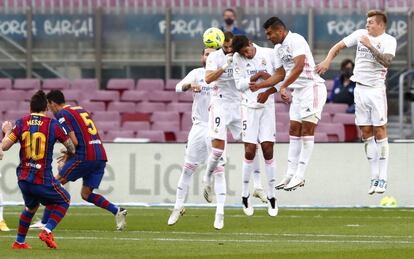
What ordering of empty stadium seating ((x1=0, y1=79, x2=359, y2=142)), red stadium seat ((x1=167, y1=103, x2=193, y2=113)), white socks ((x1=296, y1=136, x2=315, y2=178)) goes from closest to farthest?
white socks ((x1=296, y1=136, x2=315, y2=178))
empty stadium seating ((x1=0, y1=79, x2=359, y2=142))
red stadium seat ((x1=167, y1=103, x2=193, y2=113))

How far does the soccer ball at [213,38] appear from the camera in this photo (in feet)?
65.9

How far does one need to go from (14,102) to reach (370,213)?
992 cm

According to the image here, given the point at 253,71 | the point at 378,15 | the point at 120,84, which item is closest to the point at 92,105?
the point at 120,84

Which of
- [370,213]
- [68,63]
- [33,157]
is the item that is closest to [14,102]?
[68,63]

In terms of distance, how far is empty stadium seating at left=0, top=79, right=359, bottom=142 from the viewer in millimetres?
27984

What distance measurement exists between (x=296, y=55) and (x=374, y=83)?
4.51 ft

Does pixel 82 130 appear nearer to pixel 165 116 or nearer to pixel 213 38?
pixel 213 38

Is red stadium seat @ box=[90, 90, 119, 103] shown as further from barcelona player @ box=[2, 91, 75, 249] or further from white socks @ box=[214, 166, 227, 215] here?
barcelona player @ box=[2, 91, 75, 249]

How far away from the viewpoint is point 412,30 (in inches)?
1157

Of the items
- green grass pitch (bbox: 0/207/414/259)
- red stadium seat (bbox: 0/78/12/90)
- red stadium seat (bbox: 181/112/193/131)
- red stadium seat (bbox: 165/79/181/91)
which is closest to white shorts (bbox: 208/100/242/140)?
green grass pitch (bbox: 0/207/414/259)

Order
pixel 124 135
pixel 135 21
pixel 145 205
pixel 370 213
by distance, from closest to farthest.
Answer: pixel 370 213 < pixel 145 205 < pixel 124 135 < pixel 135 21

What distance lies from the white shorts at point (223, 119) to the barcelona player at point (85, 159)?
163 cm

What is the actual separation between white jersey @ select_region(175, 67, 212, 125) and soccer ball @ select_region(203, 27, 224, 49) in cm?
71

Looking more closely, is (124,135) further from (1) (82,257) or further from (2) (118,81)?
(1) (82,257)
